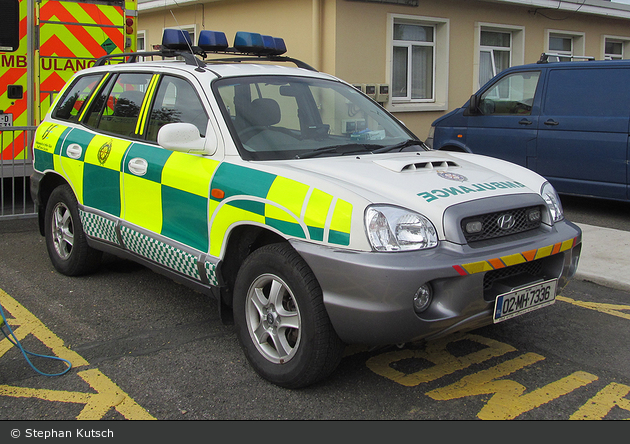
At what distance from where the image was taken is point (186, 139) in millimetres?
3793

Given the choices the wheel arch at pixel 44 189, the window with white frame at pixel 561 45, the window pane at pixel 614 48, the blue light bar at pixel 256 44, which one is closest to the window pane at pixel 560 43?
the window with white frame at pixel 561 45

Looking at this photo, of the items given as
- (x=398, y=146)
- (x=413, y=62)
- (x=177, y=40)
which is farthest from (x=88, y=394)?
(x=413, y=62)

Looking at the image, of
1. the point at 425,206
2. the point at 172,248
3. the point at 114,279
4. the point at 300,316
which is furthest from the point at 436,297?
the point at 114,279

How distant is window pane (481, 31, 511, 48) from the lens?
1395 centimetres

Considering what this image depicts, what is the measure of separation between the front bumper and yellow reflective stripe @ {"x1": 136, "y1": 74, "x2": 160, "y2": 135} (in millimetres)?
1833

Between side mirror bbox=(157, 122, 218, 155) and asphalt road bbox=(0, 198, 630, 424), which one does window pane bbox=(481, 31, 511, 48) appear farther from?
side mirror bbox=(157, 122, 218, 155)

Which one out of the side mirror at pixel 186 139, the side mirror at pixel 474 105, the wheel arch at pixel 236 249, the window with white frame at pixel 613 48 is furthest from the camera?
the window with white frame at pixel 613 48

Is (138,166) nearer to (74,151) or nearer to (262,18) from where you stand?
(74,151)

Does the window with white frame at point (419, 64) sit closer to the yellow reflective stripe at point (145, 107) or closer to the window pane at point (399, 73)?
the window pane at point (399, 73)

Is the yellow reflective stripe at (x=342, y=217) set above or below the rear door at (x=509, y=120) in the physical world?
below

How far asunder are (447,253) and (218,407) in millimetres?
1353

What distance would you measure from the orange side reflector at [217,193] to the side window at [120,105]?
1.16 metres

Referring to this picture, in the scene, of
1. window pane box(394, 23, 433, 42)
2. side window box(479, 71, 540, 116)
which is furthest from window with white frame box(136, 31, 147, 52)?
side window box(479, 71, 540, 116)

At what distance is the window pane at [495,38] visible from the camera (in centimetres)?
1395
